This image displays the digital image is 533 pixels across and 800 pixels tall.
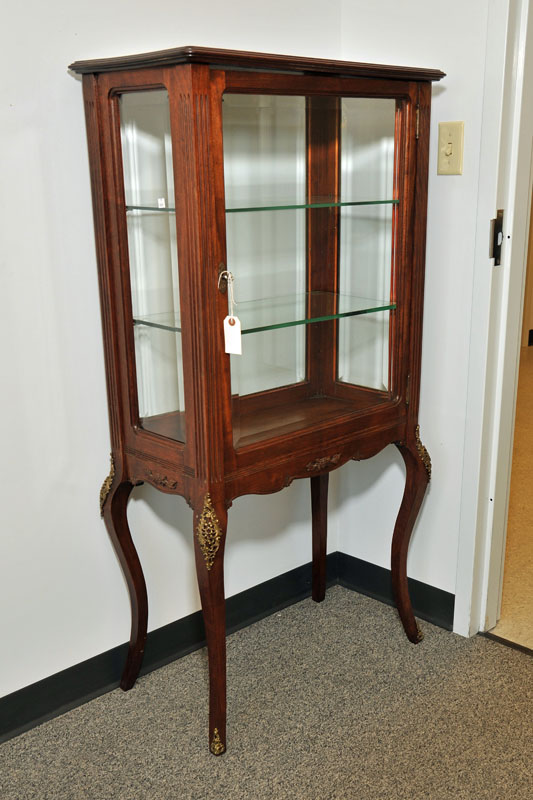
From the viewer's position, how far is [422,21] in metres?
1.90

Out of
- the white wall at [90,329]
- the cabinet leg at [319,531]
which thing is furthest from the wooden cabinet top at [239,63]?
the cabinet leg at [319,531]

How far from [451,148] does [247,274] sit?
0.63m

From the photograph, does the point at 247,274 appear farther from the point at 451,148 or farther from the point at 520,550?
the point at 520,550

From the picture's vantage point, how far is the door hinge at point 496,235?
186cm

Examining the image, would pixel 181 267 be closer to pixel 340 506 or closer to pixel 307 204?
pixel 307 204

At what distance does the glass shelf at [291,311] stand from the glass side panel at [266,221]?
10 millimetres

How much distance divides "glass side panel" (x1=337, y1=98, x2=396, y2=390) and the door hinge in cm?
24

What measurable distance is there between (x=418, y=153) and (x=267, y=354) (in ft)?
1.94

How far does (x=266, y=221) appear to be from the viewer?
1.69 m

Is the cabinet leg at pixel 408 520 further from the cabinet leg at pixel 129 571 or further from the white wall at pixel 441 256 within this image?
the cabinet leg at pixel 129 571

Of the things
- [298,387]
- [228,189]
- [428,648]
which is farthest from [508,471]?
[228,189]

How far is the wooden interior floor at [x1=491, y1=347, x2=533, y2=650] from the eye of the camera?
7.08 ft

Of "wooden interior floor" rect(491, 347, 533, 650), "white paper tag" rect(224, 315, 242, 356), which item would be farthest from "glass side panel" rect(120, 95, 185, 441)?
"wooden interior floor" rect(491, 347, 533, 650)

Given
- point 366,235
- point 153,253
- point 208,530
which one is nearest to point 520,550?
point 366,235
